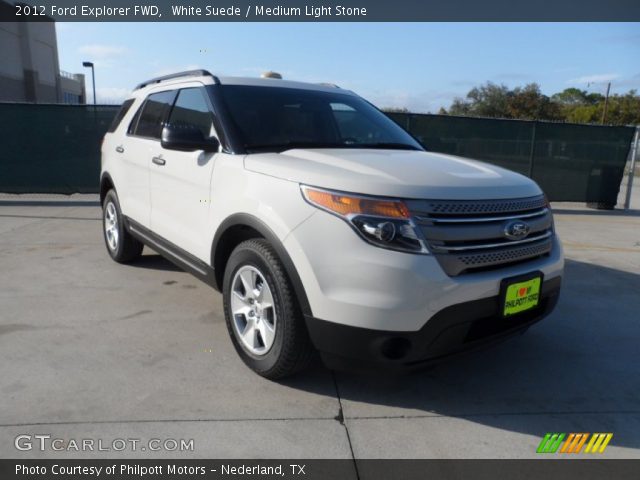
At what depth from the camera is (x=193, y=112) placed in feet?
12.7

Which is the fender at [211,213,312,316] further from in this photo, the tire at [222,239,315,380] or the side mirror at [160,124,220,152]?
the side mirror at [160,124,220,152]

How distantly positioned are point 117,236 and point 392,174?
375 cm

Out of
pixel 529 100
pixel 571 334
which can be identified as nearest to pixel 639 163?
pixel 529 100

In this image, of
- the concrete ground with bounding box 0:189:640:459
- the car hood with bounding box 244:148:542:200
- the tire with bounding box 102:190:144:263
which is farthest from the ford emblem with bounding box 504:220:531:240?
the tire with bounding box 102:190:144:263

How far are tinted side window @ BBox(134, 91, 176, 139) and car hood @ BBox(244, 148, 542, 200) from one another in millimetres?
1597

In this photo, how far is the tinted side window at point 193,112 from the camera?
3588mm

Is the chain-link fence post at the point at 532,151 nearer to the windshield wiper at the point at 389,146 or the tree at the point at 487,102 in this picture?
the windshield wiper at the point at 389,146

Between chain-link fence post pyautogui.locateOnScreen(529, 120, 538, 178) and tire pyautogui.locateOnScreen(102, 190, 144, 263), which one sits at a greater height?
chain-link fence post pyautogui.locateOnScreen(529, 120, 538, 178)

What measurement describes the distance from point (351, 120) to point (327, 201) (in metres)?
1.69

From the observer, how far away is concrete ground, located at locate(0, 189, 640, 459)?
8.36 ft
